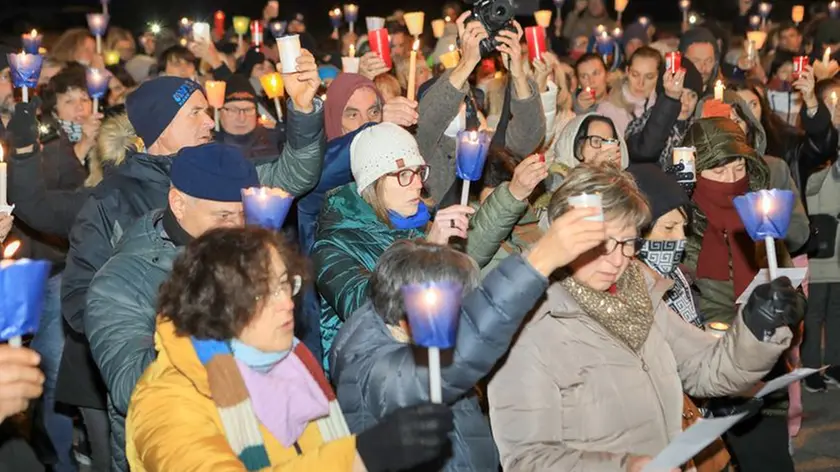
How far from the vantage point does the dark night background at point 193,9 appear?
1834cm

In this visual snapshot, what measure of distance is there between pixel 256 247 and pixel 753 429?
10.3 feet

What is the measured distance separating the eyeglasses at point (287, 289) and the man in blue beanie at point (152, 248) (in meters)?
0.79

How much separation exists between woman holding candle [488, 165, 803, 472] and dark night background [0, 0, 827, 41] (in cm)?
1345

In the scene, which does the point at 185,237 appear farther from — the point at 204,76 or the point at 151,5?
the point at 151,5

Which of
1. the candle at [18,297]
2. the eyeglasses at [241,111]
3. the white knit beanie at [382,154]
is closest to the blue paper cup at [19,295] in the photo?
the candle at [18,297]

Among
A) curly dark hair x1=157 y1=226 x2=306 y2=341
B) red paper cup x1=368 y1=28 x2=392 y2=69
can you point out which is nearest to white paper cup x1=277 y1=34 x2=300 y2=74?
red paper cup x1=368 y1=28 x2=392 y2=69

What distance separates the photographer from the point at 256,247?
3.38 meters

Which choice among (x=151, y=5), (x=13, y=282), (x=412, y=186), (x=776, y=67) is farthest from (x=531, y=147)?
(x=151, y=5)

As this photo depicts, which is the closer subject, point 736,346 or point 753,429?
point 736,346

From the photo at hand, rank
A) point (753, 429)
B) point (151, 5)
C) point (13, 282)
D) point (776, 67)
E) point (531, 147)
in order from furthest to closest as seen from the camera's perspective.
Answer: point (151, 5) < point (776, 67) < point (531, 147) < point (753, 429) < point (13, 282)

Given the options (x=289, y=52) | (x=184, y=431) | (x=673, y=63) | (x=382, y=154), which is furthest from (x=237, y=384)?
(x=673, y=63)

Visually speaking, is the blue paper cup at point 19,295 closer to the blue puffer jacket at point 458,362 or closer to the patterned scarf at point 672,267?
the blue puffer jacket at point 458,362

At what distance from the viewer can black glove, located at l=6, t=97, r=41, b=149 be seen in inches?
249

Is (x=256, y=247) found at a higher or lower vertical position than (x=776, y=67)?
higher
